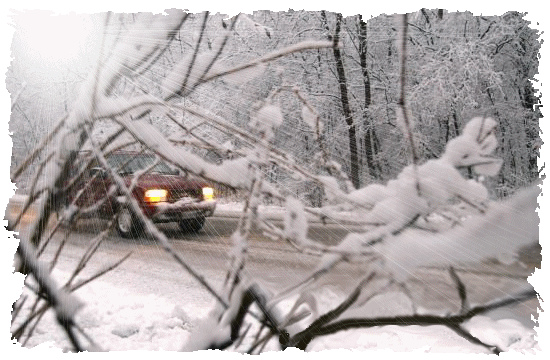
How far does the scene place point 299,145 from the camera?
1048mm

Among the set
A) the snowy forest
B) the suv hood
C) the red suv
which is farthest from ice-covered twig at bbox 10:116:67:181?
the suv hood

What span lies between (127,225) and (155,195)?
0.13 m

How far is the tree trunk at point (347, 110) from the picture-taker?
1.06 meters

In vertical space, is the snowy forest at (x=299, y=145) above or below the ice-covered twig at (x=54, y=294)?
above

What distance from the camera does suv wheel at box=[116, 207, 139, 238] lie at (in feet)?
3.32

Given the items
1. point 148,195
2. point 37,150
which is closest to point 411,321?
point 148,195

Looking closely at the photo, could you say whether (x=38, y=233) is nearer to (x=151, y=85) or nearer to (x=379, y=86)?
(x=151, y=85)

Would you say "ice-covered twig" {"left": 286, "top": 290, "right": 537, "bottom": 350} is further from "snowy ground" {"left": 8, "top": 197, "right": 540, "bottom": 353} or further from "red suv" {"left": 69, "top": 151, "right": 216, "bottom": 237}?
"red suv" {"left": 69, "top": 151, "right": 216, "bottom": 237}

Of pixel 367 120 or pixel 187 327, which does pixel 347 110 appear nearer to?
pixel 367 120

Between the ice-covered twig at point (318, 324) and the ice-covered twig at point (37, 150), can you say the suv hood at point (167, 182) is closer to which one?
the ice-covered twig at point (37, 150)

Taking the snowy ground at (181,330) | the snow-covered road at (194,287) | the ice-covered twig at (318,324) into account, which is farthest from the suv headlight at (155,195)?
the ice-covered twig at (318,324)

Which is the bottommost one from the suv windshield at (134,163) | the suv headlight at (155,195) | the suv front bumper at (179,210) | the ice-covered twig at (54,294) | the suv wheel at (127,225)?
the ice-covered twig at (54,294)

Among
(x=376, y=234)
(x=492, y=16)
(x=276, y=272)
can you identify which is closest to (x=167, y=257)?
(x=276, y=272)

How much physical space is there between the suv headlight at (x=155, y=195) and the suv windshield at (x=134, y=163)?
67mm
